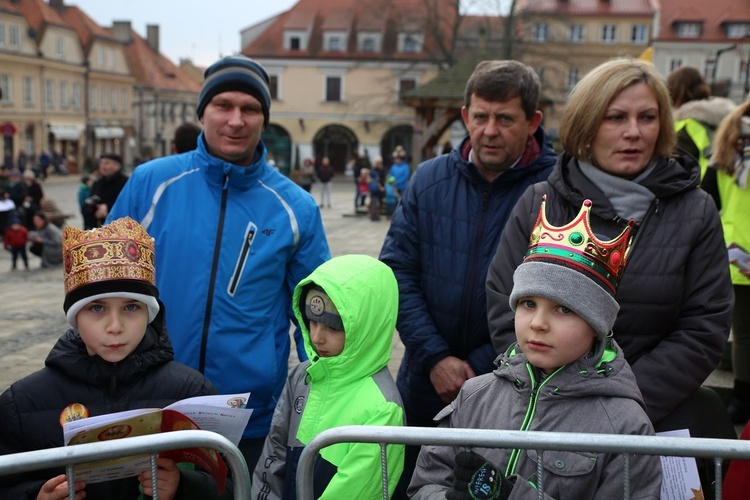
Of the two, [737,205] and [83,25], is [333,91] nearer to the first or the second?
[83,25]

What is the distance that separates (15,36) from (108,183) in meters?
40.2

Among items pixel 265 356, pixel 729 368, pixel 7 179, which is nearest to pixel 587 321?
pixel 265 356

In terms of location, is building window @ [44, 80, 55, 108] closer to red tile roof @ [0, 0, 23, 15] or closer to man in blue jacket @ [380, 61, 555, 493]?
red tile roof @ [0, 0, 23, 15]

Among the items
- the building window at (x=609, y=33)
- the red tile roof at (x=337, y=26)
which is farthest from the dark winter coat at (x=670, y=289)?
the building window at (x=609, y=33)

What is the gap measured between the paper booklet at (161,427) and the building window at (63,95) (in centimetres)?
5236

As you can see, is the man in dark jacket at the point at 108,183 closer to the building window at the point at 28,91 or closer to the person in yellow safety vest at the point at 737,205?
the person in yellow safety vest at the point at 737,205

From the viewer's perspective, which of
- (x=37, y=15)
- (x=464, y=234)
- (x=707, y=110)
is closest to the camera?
(x=464, y=234)

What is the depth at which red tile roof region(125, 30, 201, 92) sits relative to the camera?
6112cm

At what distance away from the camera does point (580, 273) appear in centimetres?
202

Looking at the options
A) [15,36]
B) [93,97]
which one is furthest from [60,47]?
[15,36]

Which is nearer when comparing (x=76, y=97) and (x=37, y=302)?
(x=37, y=302)

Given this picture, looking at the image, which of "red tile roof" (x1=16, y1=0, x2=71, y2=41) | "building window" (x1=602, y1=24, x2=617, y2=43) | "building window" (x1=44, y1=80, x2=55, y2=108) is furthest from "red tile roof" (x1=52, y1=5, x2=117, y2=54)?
"building window" (x1=602, y1=24, x2=617, y2=43)

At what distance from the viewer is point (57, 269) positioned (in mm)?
14031

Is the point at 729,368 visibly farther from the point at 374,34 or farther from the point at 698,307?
the point at 374,34
